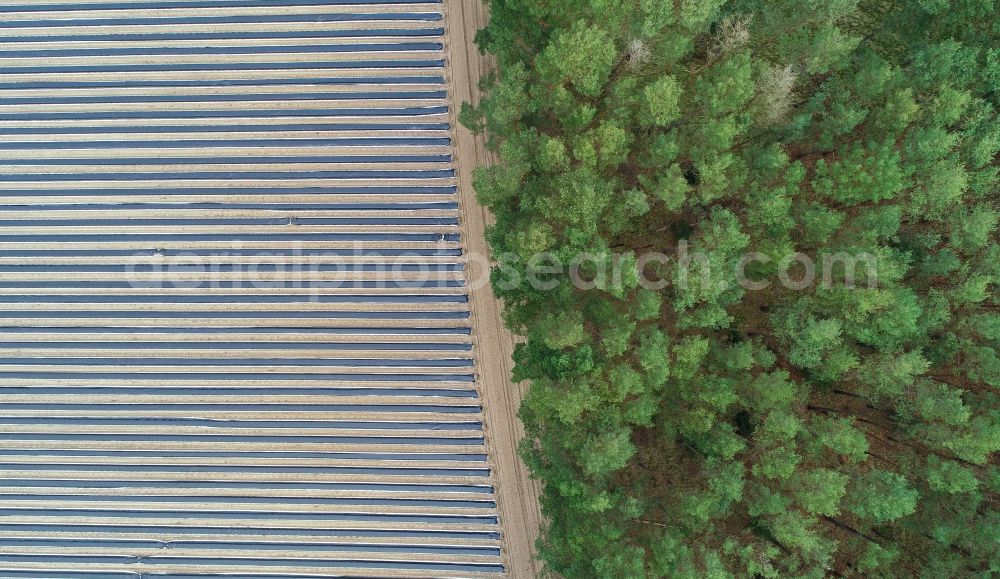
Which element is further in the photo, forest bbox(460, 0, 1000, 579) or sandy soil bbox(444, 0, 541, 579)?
sandy soil bbox(444, 0, 541, 579)

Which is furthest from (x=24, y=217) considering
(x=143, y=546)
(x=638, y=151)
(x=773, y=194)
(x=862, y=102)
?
(x=862, y=102)

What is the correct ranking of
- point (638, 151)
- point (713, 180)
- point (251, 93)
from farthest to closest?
point (251, 93) → point (638, 151) → point (713, 180)

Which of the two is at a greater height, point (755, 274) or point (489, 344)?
point (755, 274)

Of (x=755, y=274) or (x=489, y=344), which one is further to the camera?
(x=489, y=344)

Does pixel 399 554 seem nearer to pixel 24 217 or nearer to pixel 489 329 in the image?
pixel 489 329
